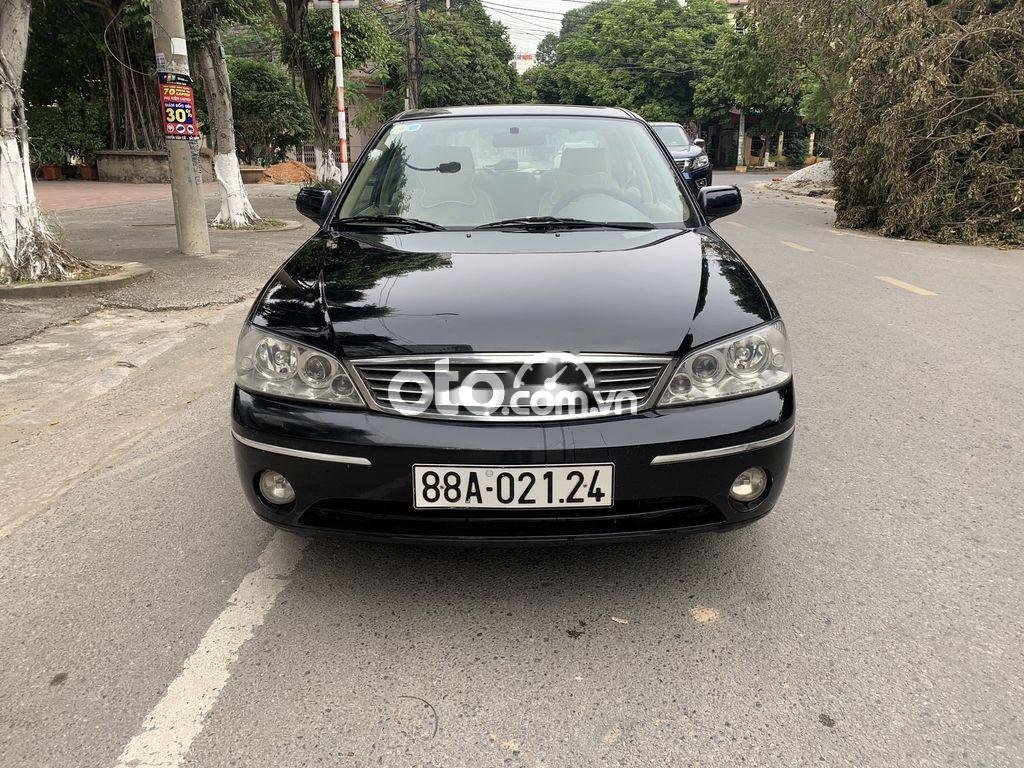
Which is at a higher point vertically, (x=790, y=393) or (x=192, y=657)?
(x=790, y=393)

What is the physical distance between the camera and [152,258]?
931cm

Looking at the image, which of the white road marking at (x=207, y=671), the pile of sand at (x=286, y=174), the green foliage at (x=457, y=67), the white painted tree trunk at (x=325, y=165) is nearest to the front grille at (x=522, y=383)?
the white road marking at (x=207, y=671)

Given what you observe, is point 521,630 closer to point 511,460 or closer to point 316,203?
point 511,460

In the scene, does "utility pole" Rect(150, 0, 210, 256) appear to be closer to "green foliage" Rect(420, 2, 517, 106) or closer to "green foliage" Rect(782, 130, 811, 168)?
"green foliage" Rect(420, 2, 517, 106)

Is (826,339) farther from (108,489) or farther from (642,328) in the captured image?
(108,489)

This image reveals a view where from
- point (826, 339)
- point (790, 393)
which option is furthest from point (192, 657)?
point (826, 339)

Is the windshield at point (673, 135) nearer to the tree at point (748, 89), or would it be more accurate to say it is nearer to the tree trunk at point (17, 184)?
the tree trunk at point (17, 184)

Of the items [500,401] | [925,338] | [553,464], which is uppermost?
[500,401]

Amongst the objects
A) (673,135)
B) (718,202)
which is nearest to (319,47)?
(673,135)

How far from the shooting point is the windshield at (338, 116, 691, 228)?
11.6ft

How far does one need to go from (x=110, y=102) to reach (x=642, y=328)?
91.5 feet

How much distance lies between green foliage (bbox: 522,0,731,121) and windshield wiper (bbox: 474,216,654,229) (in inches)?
1956

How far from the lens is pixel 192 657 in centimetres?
228

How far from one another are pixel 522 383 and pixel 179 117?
7898mm
